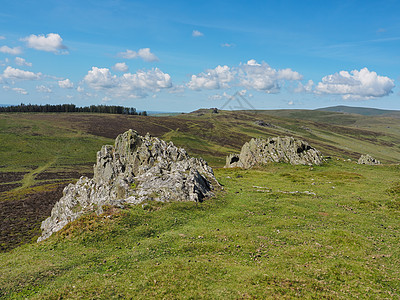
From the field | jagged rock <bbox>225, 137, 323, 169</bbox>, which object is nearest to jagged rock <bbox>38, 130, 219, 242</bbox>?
the field

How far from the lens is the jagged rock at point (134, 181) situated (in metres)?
36.2

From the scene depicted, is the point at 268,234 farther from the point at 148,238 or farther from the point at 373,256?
the point at 148,238

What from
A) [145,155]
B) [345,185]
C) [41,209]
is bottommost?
[41,209]

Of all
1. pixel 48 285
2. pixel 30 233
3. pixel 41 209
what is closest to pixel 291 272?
pixel 48 285

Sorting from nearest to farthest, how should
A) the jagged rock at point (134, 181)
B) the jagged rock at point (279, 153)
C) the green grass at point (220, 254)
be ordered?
the green grass at point (220, 254)
the jagged rock at point (134, 181)
the jagged rock at point (279, 153)

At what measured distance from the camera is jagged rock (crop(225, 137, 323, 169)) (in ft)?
267

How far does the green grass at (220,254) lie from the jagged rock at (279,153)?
43.0m

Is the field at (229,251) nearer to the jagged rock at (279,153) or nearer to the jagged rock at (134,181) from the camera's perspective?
the jagged rock at (134,181)

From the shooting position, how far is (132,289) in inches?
673

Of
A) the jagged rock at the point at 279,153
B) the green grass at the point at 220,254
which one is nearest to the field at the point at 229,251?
the green grass at the point at 220,254

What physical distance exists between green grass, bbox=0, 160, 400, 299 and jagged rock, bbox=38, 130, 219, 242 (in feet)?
10.5

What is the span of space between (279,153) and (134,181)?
189ft

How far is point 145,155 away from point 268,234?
31.8 m

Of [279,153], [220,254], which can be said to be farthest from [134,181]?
[279,153]
